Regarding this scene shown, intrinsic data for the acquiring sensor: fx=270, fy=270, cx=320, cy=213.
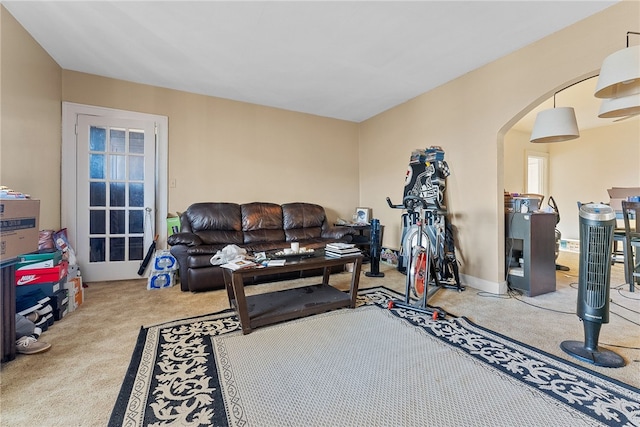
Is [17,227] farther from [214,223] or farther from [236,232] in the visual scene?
[236,232]

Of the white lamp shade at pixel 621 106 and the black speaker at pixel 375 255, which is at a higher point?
the white lamp shade at pixel 621 106

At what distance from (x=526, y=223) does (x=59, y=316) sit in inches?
Answer: 178

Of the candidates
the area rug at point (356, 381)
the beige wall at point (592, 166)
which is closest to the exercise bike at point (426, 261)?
the area rug at point (356, 381)

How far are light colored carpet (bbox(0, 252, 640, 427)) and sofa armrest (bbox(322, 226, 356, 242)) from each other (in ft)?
2.20

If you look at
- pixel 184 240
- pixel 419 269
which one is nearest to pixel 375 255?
pixel 419 269

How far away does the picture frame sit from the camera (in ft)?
15.8

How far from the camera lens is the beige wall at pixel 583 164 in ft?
17.4

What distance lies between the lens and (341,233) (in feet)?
13.1

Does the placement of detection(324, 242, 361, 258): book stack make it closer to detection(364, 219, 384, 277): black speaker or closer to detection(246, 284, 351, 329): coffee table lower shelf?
detection(246, 284, 351, 329): coffee table lower shelf

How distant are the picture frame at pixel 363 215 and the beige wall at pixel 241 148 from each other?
27 cm

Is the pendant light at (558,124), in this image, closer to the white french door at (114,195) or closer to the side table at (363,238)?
the side table at (363,238)

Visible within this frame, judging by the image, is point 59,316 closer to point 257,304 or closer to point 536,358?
point 257,304

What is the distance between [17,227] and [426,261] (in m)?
3.02

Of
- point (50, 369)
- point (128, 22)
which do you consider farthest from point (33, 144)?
point (50, 369)
